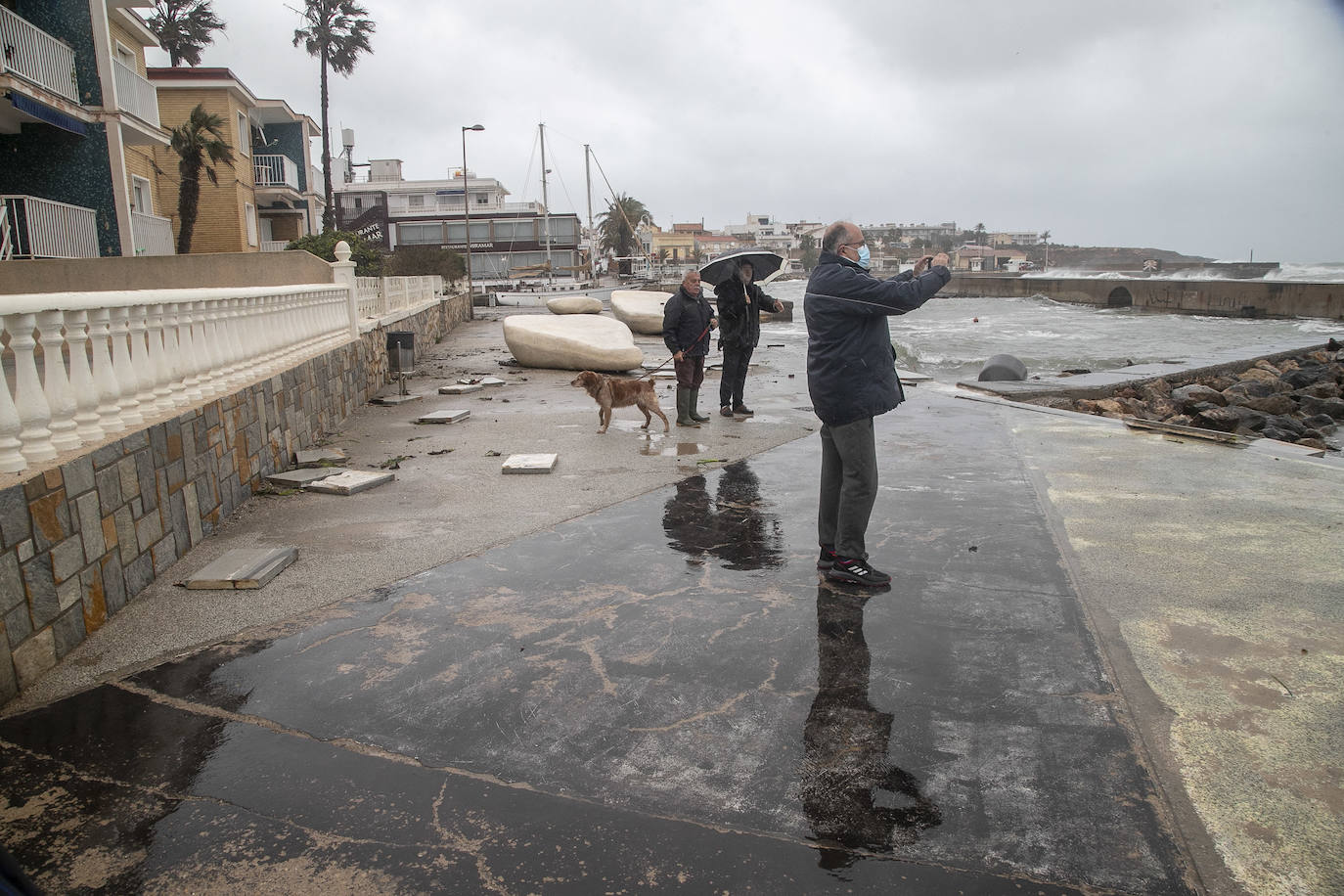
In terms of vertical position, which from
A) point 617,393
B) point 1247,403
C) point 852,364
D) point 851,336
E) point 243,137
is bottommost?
point 1247,403

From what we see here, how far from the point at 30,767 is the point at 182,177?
26112 millimetres

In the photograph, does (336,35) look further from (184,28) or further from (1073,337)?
(1073,337)

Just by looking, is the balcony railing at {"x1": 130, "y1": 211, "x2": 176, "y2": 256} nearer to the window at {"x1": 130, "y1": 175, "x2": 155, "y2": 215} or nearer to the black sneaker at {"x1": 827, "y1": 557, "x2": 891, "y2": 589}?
the window at {"x1": 130, "y1": 175, "x2": 155, "y2": 215}

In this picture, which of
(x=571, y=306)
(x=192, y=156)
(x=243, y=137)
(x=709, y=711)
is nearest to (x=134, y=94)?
(x=192, y=156)

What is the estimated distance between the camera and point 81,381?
4.12 metres

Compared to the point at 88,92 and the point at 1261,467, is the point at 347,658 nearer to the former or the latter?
the point at 1261,467

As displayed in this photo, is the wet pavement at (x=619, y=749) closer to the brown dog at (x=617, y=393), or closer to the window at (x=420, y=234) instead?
the brown dog at (x=617, y=393)

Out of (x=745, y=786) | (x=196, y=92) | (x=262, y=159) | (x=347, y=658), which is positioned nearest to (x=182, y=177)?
(x=196, y=92)

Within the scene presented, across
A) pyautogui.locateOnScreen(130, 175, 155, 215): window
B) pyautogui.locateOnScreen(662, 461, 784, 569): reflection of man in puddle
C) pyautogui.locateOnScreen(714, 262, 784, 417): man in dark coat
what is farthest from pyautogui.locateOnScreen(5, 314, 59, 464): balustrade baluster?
pyautogui.locateOnScreen(130, 175, 155, 215): window

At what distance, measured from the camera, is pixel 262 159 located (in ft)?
103

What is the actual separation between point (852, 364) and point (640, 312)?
735 inches

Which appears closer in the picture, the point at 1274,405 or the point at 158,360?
the point at 158,360

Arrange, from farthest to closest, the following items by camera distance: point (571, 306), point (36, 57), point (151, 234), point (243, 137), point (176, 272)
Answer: point (243, 137) → point (571, 306) → point (151, 234) → point (36, 57) → point (176, 272)

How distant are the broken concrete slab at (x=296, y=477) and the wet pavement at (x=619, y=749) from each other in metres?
2.44
